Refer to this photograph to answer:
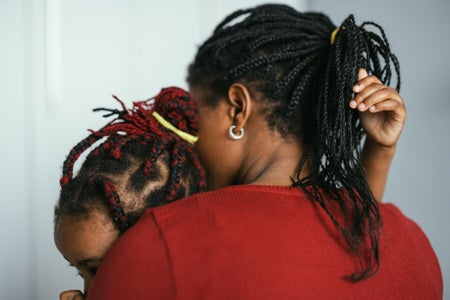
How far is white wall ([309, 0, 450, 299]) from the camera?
1453mm

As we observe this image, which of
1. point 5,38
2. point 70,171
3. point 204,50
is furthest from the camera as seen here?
point 5,38

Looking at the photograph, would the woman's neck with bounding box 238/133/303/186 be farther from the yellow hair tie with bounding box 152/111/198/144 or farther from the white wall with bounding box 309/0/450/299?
the white wall with bounding box 309/0/450/299

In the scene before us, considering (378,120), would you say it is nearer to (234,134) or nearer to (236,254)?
(234,134)

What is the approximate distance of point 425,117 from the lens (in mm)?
1502

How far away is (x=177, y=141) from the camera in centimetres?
A: 91

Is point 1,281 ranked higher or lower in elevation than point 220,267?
lower

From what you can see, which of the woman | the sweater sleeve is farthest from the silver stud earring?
the sweater sleeve

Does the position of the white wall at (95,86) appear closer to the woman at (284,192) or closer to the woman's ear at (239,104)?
the woman at (284,192)

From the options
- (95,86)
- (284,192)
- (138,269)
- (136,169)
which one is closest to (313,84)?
(284,192)

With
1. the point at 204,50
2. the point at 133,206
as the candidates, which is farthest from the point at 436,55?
the point at 133,206

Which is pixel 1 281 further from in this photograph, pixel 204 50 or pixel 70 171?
pixel 204 50

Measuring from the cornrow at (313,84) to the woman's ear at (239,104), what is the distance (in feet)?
0.06

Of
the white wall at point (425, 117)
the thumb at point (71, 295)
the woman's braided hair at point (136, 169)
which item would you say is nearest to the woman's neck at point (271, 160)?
the woman's braided hair at point (136, 169)

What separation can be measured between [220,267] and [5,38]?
89 centimetres
